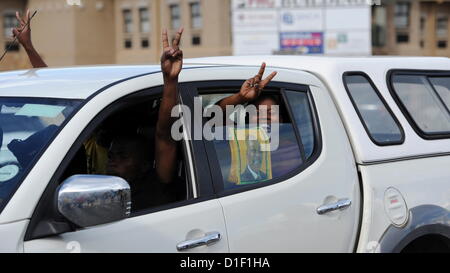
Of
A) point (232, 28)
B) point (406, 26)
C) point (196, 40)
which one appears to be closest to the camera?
point (232, 28)

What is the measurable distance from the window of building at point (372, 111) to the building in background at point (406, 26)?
42459mm

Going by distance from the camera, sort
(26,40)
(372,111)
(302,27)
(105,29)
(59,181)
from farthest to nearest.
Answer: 1. (105,29)
2. (302,27)
3. (26,40)
4. (372,111)
5. (59,181)

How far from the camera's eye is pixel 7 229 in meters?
2.57

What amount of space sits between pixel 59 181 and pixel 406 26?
1777 inches

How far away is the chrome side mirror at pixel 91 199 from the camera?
2586mm

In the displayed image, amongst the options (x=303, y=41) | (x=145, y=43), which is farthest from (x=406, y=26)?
(x=145, y=43)

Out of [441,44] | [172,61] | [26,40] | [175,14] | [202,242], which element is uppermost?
[175,14]

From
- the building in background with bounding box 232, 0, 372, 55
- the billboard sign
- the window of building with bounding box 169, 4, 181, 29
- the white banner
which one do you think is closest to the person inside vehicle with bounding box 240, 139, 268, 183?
the building in background with bounding box 232, 0, 372, 55

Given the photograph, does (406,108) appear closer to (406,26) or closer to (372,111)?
(372,111)

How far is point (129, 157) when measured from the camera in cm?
334

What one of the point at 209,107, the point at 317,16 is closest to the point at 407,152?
the point at 209,107

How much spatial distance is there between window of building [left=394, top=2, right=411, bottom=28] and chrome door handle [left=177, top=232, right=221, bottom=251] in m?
44.5
